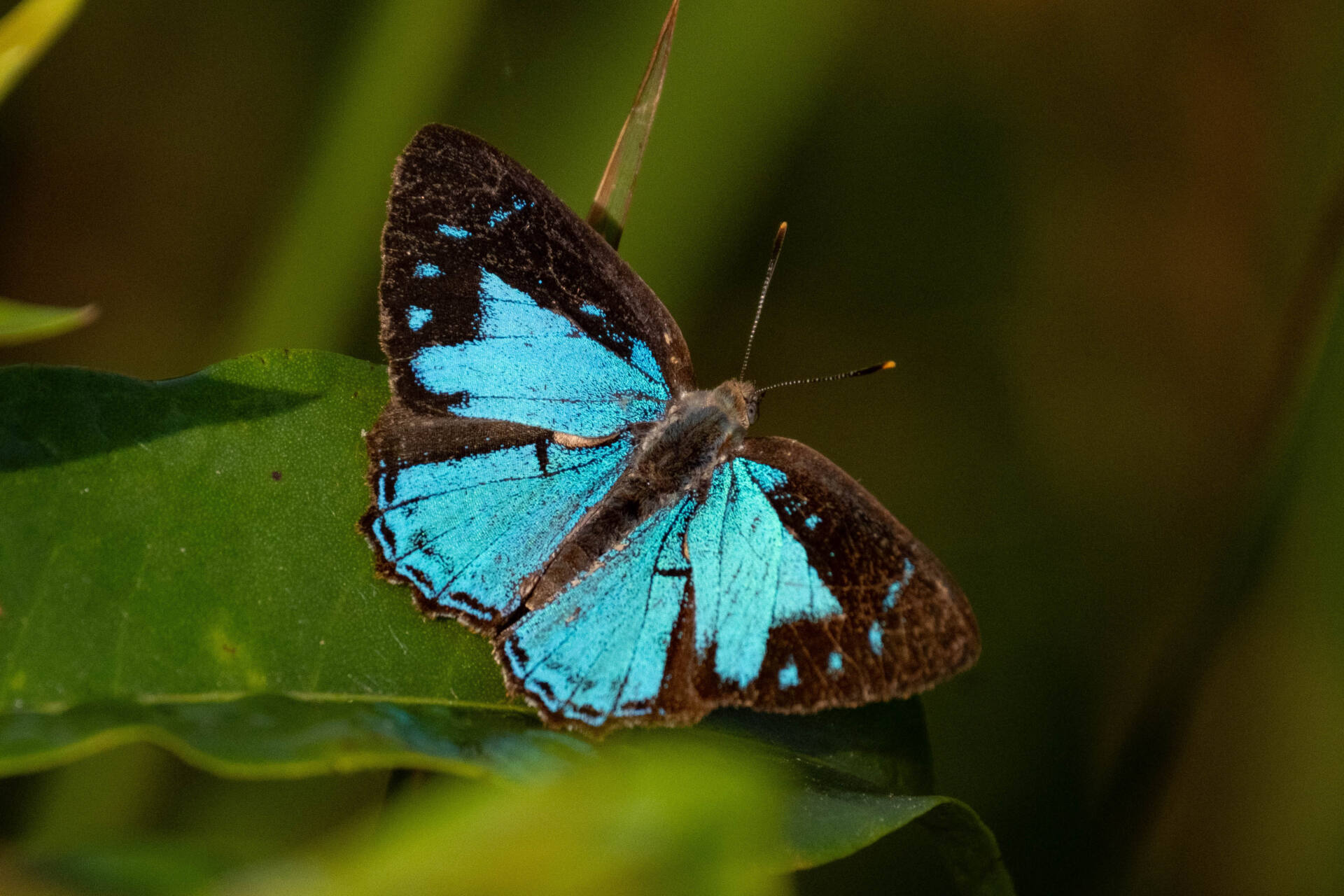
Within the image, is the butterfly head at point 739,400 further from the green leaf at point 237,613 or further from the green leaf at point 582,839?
the green leaf at point 582,839

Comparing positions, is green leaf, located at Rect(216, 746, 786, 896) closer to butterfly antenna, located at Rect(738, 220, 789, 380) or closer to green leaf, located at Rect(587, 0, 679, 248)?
green leaf, located at Rect(587, 0, 679, 248)

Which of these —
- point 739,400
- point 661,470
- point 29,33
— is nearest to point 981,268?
point 739,400

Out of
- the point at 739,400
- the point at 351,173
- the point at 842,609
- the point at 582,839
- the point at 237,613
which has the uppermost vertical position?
the point at 582,839

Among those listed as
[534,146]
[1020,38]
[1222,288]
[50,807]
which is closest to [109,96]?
[534,146]

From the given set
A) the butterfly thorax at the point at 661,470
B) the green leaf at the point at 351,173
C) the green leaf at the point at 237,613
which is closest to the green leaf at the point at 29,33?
the green leaf at the point at 237,613

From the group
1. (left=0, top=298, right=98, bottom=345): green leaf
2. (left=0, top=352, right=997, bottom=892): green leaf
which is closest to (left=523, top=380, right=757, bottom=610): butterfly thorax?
(left=0, top=352, right=997, bottom=892): green leaf

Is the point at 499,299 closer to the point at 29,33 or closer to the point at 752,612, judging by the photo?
the point at 752,612

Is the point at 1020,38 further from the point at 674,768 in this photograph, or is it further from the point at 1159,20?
the point at 674,768
